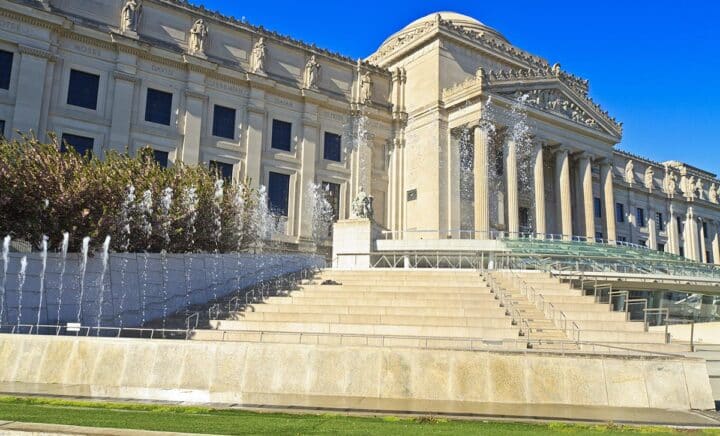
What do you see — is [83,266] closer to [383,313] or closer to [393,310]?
[383,313]

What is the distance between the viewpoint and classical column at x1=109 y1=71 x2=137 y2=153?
33531mm

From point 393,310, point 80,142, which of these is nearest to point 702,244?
point 393,310

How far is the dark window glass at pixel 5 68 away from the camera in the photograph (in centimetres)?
3039

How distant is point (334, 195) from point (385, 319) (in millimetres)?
26272

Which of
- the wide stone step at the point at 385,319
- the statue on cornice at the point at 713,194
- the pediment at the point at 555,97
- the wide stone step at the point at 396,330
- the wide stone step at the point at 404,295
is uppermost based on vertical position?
the pediment at the point at 555,97

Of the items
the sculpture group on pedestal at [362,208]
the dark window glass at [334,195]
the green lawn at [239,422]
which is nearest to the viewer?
the green lawn at [239,422]

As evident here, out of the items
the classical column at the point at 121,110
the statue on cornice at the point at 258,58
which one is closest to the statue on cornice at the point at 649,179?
the statue on cornice at the point at 258,58

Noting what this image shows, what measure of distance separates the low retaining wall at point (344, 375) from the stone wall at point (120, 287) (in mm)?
7515

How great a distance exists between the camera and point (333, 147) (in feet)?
142

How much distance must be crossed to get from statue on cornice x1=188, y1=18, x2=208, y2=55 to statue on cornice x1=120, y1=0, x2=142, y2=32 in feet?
12.0

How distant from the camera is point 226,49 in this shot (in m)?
39.2

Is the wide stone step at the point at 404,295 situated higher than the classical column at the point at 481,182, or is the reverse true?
the classical column at the point at 481,182

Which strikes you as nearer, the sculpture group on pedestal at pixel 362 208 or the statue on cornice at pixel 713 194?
the sculpture group on pedestal at pixel 362 208

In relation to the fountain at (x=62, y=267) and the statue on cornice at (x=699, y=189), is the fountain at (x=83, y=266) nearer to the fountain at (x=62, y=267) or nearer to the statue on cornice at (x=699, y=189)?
the fountain at (x=62, y=267)
